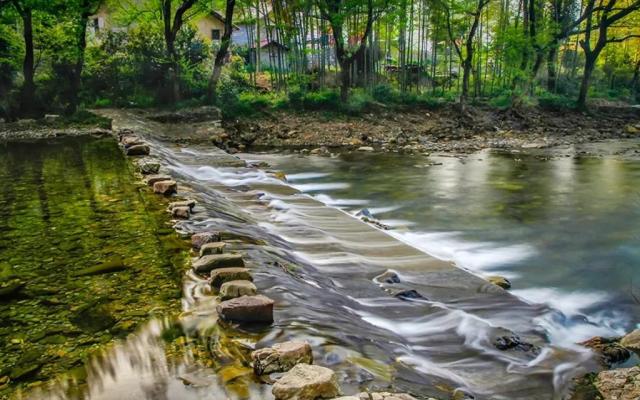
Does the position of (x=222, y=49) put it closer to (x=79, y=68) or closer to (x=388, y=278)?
(x=79, y=68)

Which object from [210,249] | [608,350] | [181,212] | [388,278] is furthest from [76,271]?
[608,350]

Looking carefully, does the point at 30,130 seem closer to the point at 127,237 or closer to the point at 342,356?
the point at 127,237

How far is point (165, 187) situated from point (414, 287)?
353cm

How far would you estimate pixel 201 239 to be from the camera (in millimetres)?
4848

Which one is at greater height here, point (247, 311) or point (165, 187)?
point (165, 187)

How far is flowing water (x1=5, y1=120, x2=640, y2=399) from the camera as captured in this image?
2.99 m

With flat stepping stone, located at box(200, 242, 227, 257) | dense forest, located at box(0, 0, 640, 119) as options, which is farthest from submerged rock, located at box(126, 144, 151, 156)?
dense forest, located at box(0, 0, 640, 119)

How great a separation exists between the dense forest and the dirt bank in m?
0.97

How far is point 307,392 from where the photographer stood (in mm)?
2424

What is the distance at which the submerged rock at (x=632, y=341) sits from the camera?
13.2 ft

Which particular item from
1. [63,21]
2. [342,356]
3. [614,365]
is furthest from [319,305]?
[63,21]

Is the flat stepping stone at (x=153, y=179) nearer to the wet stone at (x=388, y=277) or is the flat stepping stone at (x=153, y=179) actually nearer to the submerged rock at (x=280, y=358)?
the wet stone at (x=388, y=277)

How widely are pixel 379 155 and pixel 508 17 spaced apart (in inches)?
693

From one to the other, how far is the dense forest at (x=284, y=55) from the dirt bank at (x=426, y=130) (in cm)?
97
